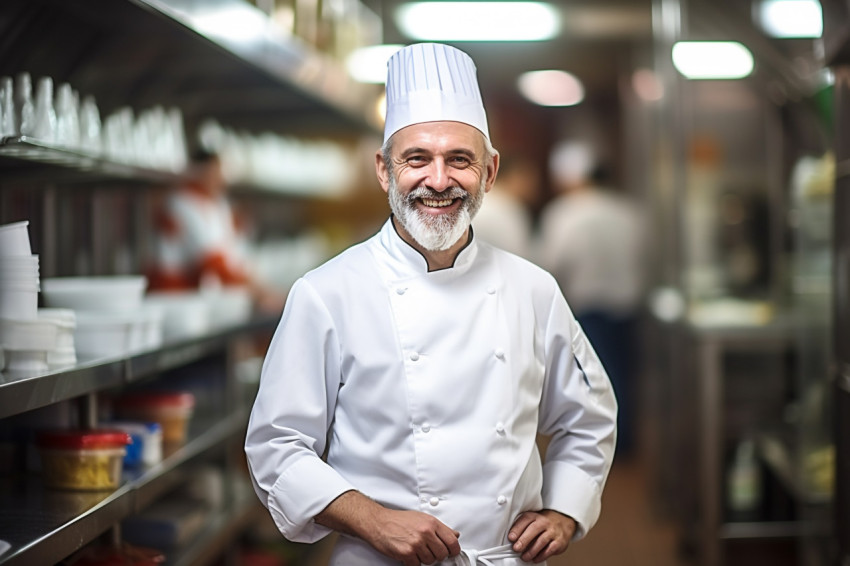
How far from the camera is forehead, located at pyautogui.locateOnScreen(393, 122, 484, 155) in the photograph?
5.79 ft

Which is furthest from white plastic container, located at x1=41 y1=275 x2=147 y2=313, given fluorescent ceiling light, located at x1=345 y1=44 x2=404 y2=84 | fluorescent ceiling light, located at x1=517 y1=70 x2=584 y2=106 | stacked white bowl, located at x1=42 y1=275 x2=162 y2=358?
fluorescent ceiling light, located at x1=517 y1=70 x2=584 y2=106

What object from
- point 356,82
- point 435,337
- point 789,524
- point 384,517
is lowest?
point 789,524

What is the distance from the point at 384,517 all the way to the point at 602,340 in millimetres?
4732

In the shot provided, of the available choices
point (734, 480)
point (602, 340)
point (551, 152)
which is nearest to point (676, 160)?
point (734, 480)

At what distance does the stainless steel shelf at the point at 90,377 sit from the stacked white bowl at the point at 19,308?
0.20 ft

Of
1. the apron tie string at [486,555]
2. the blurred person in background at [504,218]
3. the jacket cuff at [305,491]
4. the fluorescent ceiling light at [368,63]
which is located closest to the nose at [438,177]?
the jacket cuff at [305,491]

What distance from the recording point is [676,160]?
4348mm

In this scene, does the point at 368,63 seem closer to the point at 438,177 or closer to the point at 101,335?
the point at 101,335

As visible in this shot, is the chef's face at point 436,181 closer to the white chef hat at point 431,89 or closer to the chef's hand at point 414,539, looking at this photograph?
the white chef hat at point 431,89

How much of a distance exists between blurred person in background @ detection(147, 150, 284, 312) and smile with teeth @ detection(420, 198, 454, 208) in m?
1.82

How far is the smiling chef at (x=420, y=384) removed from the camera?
174 cm

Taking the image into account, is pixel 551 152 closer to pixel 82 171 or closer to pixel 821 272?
pixel 821 272

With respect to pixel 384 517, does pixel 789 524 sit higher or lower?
lower

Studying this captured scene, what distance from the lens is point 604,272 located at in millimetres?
6250
